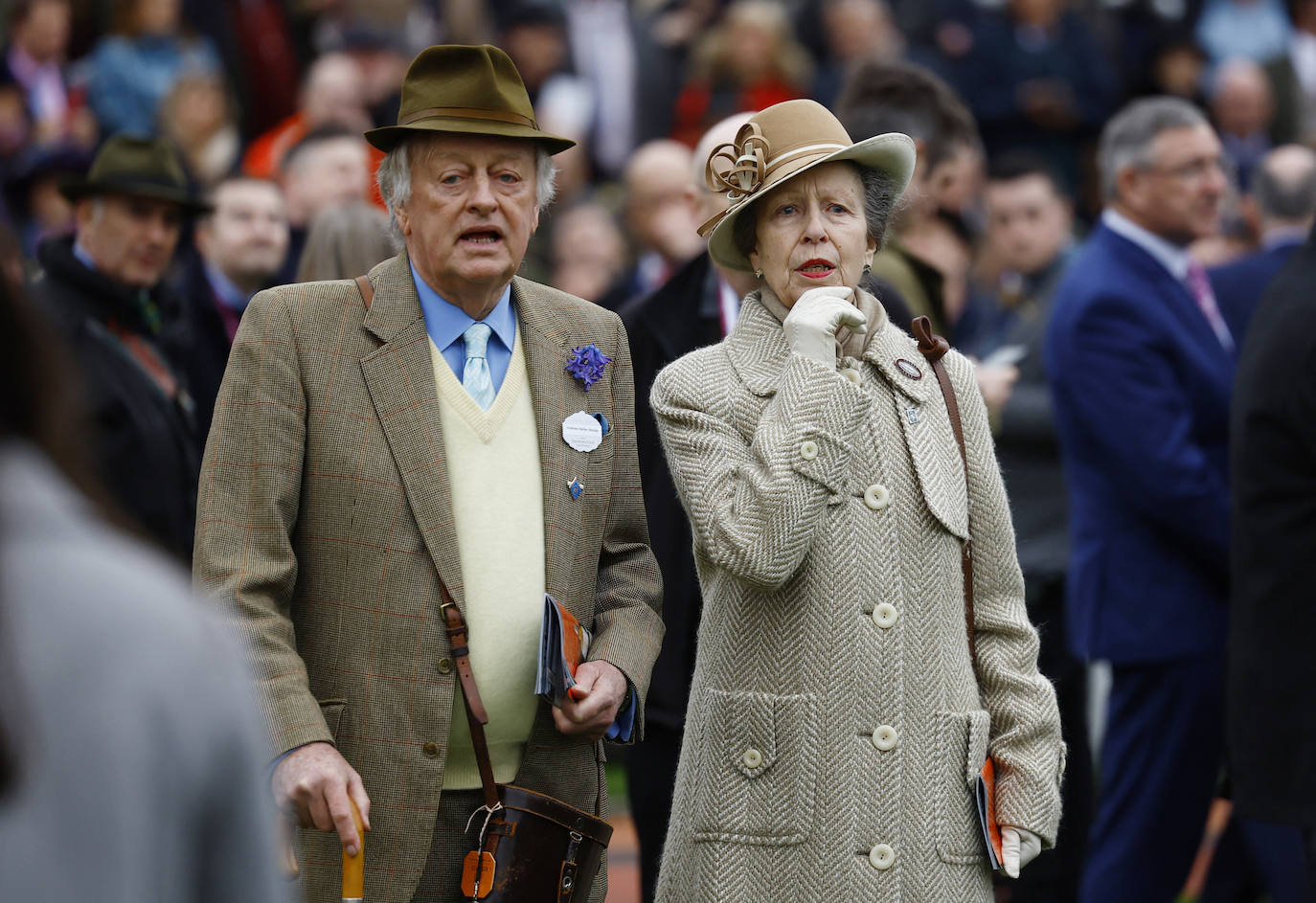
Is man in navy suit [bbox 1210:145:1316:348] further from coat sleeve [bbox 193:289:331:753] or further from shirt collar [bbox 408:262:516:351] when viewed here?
coat sleeve [bbox 193:289:331:753]

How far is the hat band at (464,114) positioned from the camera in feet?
12.1

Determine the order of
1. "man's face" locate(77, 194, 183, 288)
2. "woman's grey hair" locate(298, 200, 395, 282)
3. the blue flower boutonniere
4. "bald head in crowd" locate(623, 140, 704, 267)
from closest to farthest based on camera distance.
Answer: the blue flower boutonniere → "woman's grey hair" locate(298, 200, 395, 282) → "man's face" locate(77, 194, 183, 288) → "bald head in crowd" locate(623, 140, 704, 267)

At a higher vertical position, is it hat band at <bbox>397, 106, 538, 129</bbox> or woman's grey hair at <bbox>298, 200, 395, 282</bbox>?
hat band at <bbox>397, 106, 538, 129</bbox>

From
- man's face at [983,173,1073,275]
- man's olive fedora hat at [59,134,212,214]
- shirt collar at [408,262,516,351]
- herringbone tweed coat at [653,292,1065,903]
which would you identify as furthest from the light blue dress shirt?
man's face at [983,173,1073,275]

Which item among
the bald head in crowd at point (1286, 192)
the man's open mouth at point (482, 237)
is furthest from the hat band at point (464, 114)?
the bald head in crowd at point (1286, 192)

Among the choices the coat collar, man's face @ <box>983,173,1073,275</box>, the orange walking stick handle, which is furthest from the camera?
man's face @ <box>983,173,1073,275</box>

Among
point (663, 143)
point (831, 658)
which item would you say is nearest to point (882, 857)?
point (831, 658)

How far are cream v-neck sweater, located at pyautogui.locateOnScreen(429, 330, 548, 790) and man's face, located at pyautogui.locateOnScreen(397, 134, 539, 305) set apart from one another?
18cm

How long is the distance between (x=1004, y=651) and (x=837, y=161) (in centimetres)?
106

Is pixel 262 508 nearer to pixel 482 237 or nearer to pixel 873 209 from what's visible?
pixel 482 237

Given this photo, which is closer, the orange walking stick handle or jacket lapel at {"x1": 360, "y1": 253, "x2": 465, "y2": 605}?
the orange walking stick handle

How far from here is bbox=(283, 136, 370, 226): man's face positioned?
7387mm

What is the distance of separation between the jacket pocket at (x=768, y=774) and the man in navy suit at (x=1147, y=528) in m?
2.71

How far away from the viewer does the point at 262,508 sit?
11.2ft
